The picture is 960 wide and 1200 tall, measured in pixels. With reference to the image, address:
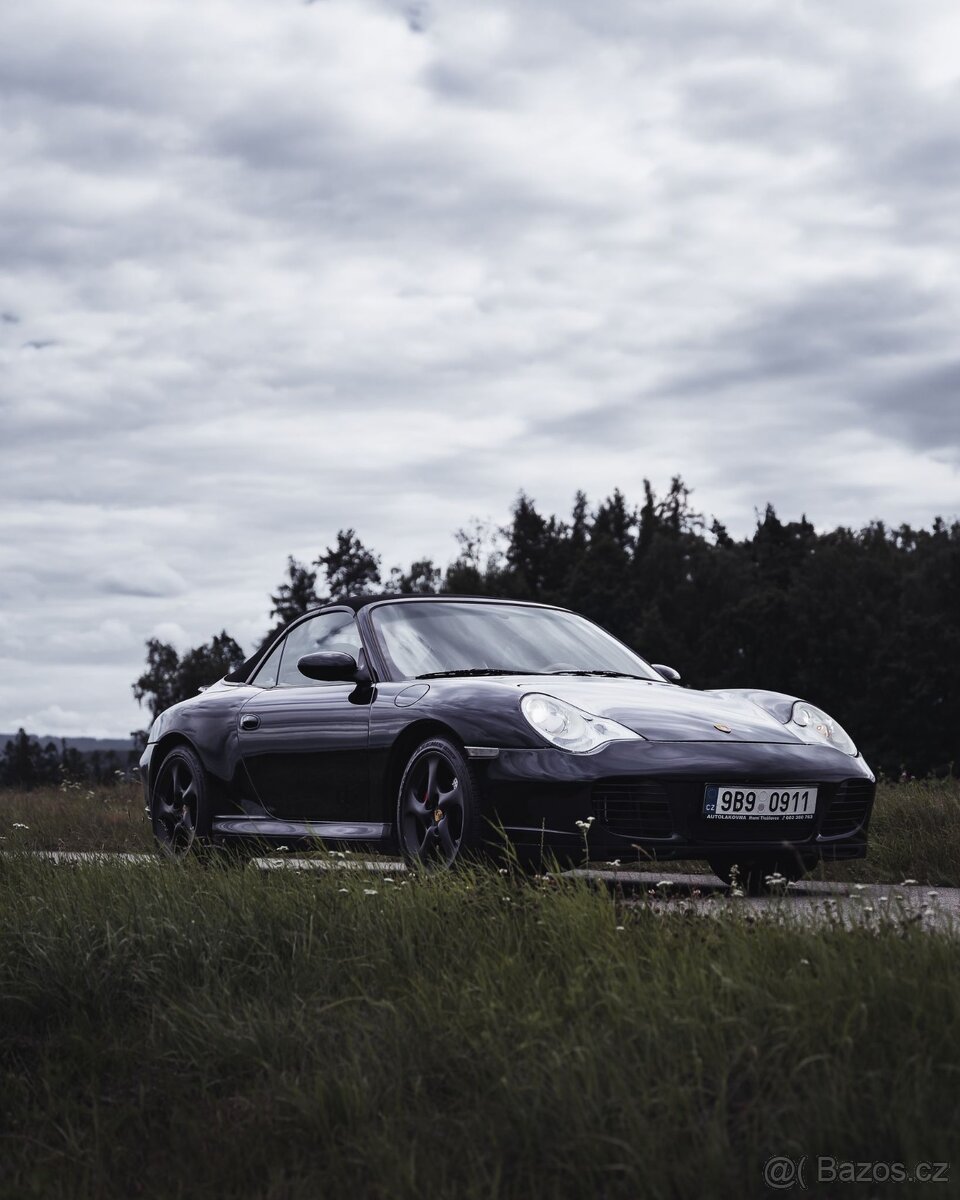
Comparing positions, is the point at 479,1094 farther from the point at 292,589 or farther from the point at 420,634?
the point at 292,589

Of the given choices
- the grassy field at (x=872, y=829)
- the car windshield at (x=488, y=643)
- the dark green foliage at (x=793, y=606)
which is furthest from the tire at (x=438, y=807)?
the dark green foliage at (x=793, y=606)

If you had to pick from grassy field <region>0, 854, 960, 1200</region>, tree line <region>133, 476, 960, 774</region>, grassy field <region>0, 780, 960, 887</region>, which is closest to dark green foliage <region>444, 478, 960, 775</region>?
tree line <region>133, 476, 960, 774</region>

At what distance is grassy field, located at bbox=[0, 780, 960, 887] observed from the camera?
8.40 meters

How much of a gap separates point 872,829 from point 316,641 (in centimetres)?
344

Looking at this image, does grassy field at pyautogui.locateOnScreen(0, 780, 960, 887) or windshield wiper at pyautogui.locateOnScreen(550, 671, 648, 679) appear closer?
windshield wiper at pyautogui.locateOnScreen(550, 671, 648, 679)

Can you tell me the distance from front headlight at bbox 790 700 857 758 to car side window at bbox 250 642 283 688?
2898 millimetres

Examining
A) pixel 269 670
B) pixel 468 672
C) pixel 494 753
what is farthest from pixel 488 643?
pixel 269 670

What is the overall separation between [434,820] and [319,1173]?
320cm

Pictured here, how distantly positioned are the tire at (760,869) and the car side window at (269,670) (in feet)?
8.58

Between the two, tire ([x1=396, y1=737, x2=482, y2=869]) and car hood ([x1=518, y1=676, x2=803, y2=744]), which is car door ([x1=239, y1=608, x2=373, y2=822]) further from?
car hood ([x1=518, y1=676, x2=803, y2=744])

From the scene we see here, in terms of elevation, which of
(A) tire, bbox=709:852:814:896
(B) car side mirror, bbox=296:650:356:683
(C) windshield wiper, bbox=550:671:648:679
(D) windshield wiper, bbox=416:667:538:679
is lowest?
(A) tire, bbox=709:852:814:896

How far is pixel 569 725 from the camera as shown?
6.50 m

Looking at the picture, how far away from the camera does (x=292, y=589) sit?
95750 mm

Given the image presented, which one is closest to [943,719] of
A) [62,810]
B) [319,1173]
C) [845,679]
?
[845,679]
